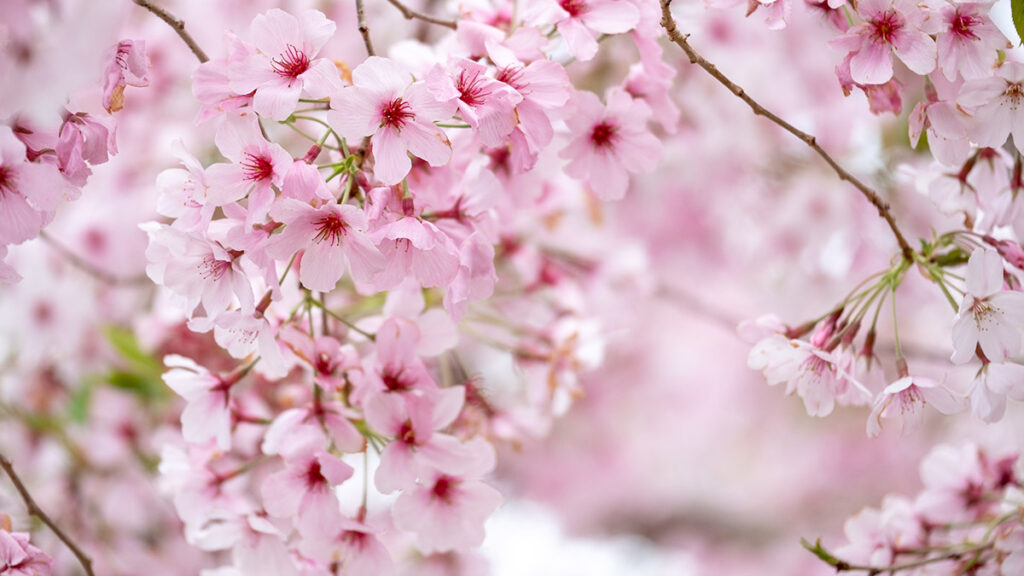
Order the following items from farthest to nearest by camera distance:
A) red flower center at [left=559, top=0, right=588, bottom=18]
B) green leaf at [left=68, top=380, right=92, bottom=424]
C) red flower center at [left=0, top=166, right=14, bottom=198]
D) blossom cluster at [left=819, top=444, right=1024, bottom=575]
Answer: green leaf at [left=68, top=380, right=92, bottom=424] < blossom cluster at [left=819, top=444, right=1024, bottom=575] < red flower center at [left=559, top=0, right=588, bottom=18] < red flower center at [left=0, top=166, right=14, bottom=198]

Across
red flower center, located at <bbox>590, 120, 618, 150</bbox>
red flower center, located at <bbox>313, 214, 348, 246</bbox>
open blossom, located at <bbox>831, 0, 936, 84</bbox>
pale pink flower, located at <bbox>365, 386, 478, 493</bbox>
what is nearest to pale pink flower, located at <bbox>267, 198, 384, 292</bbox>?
red flower center, located at <bbox>313, 214, 348, 246</bbox>

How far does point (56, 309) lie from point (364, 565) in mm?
914

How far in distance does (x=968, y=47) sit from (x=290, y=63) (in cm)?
44

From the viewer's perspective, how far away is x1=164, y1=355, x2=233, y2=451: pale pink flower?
687 mm

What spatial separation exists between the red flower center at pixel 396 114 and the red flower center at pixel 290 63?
63mm

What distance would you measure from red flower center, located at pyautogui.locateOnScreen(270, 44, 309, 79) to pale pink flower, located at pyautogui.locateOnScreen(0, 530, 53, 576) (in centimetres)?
35

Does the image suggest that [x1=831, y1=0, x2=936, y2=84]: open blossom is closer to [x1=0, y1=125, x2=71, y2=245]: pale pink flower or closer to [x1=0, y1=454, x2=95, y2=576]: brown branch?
[x1=0, y1=125, x2=71, y2=245]: pale pink flower

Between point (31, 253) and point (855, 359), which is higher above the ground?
point (31, 253)

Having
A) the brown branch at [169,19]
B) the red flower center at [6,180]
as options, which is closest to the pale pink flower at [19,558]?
the red flower center at [6,180]

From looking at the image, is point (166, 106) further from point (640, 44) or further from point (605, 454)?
point (605, 454)

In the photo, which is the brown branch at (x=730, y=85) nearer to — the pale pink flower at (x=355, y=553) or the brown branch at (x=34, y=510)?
the pale pink flower at (x=355, y=553)

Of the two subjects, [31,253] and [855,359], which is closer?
[855,359]

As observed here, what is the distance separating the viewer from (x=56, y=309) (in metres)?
1.37

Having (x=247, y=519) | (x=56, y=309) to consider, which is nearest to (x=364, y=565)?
(x=247, y=519)
